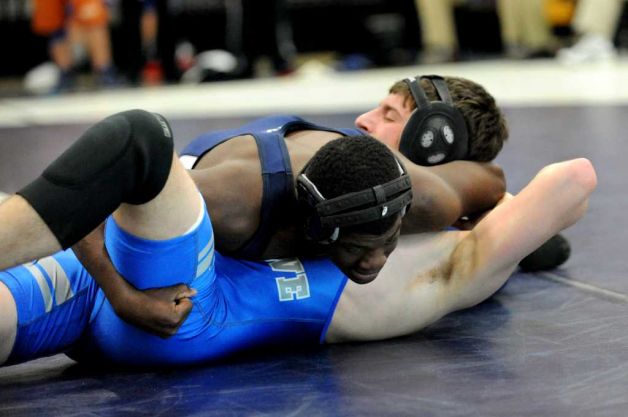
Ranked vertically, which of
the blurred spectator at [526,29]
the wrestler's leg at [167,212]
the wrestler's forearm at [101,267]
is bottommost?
the blurred spectator at [526,29]

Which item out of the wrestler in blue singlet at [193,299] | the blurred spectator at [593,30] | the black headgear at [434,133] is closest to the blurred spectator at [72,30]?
the blurred spectator at [593,30]

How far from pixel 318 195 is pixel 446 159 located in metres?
0.64

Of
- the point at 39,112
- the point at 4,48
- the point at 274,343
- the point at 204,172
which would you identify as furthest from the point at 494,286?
the point at 4,48

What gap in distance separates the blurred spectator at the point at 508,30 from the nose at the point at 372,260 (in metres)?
8.57

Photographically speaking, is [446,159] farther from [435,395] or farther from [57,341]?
[57,341]

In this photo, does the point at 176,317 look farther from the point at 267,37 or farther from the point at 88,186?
the point at 267,37

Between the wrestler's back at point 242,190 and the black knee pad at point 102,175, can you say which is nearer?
the black knee pad at point 102,175

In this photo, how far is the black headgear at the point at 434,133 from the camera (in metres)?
2.73

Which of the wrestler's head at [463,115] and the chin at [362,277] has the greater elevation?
the wrestler's head at [463,115]

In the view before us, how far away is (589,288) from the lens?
2.90 metres

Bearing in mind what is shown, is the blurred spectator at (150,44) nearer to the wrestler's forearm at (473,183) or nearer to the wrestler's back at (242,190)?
the wrestler's forearm at (473,183)

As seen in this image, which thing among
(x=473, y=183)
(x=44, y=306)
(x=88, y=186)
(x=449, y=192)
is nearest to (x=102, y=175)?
(x=88, y=186)

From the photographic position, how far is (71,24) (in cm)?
990

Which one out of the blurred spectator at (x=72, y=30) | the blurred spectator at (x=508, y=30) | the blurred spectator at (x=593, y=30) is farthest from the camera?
the blurred spectator at (x=508, y=30)
